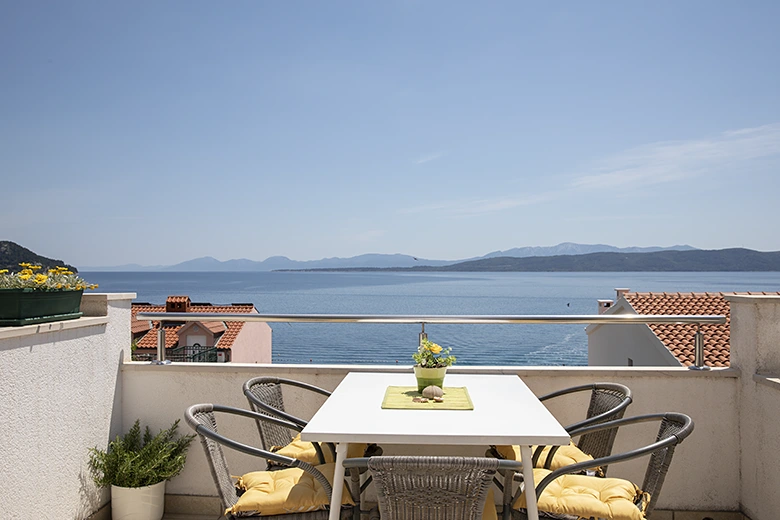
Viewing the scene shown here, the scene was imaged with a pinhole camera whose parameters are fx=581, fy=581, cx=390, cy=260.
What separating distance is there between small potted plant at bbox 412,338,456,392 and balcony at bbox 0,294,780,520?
1.87ft

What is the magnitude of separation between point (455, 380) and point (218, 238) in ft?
248

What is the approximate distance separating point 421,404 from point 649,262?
87.8 meters

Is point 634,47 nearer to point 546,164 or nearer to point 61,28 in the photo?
point 61,28

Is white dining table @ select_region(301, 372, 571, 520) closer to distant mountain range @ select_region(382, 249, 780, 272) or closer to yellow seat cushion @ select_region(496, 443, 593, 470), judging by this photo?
yellow seat cushion @ select_region(496, 443, 593, 470)

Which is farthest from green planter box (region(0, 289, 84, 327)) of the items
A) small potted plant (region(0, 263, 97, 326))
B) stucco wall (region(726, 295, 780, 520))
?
stucco wall (region(726, 295, 780, 520))

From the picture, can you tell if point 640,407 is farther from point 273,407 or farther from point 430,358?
point 273,407

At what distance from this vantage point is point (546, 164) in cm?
5725

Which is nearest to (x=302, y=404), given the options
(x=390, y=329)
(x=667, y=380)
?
(x=667, y=380)

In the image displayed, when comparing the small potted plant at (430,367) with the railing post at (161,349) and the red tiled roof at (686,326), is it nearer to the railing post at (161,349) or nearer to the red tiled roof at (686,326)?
the railing post at (161,349)

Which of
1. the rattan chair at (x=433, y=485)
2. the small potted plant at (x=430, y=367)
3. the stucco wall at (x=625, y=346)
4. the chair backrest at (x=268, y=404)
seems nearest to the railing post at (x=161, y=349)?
the chair backrest at (x=268, y=404)

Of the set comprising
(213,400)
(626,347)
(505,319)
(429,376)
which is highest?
(505,319)

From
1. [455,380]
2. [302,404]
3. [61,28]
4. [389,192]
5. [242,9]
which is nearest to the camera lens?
[455,380]

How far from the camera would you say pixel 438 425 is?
79.0 inches

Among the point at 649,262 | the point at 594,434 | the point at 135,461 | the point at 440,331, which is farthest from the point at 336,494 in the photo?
the point at 649,262
